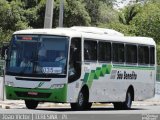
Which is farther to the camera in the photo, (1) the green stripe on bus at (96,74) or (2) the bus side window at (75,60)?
(1) the green stripe on bus at (96,74)

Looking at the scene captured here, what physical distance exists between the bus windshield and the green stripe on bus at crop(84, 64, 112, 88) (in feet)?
5.43

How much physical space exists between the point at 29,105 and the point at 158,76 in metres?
17.8

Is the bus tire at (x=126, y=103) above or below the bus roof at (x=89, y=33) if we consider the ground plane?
below

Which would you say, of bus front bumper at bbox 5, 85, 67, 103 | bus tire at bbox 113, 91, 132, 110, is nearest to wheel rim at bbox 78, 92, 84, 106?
bus front bumper at bbox 5, 85, 67, 103

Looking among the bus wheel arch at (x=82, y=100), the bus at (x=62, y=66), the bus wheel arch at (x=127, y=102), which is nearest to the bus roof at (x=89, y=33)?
the bus at (x=62, y=66)

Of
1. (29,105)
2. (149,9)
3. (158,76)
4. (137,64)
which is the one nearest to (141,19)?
(149,9)

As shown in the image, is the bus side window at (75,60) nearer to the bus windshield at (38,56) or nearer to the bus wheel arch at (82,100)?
the bus windshield at (38,56)

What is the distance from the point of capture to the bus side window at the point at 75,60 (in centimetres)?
2236

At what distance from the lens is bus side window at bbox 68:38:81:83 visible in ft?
73.4

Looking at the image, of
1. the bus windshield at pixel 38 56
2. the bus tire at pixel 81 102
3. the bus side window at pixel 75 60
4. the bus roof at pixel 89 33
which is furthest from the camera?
the bus tire at pixel 81 102

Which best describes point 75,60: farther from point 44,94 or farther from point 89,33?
point 89,33

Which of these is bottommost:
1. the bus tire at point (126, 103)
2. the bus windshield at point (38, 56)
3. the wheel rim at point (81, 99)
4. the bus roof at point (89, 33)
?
the bus tire at point (126, 103)

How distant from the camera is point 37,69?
22219mm

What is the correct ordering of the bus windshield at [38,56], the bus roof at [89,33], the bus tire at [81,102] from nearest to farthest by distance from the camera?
the bus windshield at [38,56] < the bus roof at [89,33] < the bus tire at [81,102]
